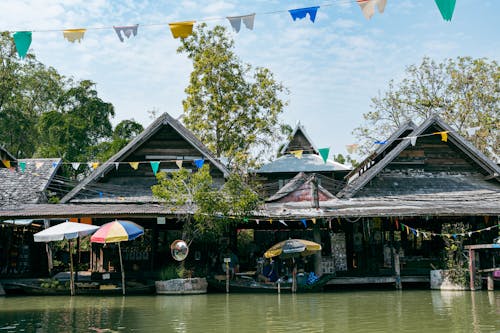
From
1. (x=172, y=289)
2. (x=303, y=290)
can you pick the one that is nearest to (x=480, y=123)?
(x=303, y=290)

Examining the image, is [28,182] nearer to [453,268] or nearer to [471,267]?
[453,268]

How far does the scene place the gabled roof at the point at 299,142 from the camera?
112 ft

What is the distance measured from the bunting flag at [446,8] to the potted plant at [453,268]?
33.7 ft

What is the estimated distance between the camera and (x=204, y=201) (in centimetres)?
1741

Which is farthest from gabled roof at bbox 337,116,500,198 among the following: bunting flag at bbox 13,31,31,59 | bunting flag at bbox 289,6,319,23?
bunting flag at bbox 13,31,31,59

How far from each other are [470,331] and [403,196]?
12.2 m

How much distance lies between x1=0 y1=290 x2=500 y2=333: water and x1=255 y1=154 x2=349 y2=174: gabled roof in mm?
14774

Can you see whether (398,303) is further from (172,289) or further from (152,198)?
(152,198)

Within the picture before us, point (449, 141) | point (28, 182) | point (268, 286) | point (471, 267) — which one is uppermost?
point (449, 141)

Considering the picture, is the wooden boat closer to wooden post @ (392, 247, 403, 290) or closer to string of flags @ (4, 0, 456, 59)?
wooden post @ (392, 247, 403, 290)

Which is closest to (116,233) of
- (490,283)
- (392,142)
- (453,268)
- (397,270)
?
(397,270)

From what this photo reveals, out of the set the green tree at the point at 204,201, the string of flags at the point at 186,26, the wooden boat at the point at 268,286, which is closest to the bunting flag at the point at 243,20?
the string of flags at the point at 186,26

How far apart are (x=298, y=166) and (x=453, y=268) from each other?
1523cm

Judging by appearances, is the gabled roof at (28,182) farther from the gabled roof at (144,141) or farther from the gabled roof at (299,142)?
the gabled roof at (299,142)
